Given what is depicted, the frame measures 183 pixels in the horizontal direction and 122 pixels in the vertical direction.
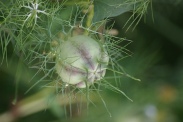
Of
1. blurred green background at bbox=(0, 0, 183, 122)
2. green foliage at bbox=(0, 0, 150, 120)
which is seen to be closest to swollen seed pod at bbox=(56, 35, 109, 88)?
green foliage at bbox=(0, 0, 150, 120)

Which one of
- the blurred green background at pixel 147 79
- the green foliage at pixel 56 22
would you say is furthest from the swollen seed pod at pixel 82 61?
the blurred green background at pixel 147 79

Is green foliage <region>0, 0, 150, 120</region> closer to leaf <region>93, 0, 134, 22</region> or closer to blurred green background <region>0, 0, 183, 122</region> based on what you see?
leaf <region>93, 0, 134, 22</region>

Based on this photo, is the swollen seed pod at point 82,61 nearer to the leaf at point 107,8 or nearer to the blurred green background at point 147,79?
the leaf at point 107,8

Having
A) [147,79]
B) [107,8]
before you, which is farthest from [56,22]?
[147,79]

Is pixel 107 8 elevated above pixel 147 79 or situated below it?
above

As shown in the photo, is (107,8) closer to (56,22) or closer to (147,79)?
(56,22)
